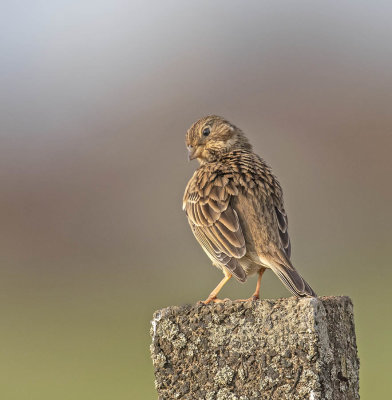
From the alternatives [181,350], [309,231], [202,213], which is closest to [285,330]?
[181,350]

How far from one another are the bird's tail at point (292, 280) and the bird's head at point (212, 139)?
176 centimetres

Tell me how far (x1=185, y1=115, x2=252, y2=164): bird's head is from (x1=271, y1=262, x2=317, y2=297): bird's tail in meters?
1.76

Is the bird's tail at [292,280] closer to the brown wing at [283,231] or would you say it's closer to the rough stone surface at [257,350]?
the brown wing at [283,231]

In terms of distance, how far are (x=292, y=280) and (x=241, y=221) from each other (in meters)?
0.67

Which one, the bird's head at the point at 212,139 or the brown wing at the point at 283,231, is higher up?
the bird's head at the point at 212,139

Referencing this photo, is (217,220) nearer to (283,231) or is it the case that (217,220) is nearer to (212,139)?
(283,231)

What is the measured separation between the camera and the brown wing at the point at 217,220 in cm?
584

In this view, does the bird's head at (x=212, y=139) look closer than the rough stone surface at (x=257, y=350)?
No

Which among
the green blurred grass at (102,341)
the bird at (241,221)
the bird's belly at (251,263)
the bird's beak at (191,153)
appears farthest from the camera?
the green blurred grass at (102,341)

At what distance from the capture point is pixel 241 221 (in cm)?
592

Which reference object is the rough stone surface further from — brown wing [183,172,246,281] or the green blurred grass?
the green blurred grass

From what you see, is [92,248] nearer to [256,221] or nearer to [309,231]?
[309,231]

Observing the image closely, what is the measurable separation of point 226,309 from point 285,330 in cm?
32

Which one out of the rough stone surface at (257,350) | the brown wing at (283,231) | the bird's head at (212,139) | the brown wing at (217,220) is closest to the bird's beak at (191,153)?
the bird's head at (212,139)
